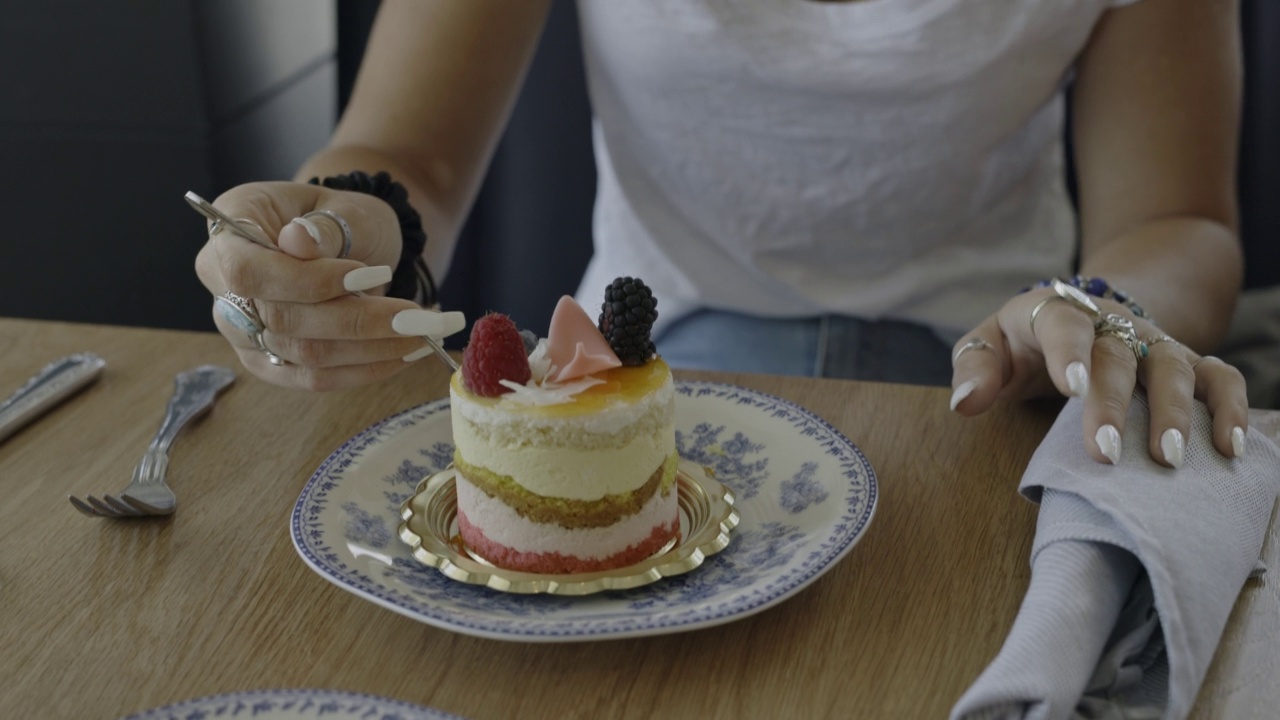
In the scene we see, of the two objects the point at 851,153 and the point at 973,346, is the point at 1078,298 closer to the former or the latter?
the point at 973,346

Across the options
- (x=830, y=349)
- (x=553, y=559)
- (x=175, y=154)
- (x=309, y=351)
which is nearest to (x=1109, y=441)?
(x=553, y=559)

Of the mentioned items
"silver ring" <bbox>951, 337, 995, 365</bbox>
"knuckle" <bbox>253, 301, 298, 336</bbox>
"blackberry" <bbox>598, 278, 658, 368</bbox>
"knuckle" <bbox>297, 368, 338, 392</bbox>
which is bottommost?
"knuckle" <bbox>297, 368, 338, 392</bbox>

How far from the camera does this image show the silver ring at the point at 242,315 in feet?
2.84

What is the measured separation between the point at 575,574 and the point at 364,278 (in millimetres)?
278

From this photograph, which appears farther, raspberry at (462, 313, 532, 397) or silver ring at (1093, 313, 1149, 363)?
silver ring at (1093, 313, 1149, 363)

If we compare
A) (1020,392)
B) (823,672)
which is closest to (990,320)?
(1020,392)

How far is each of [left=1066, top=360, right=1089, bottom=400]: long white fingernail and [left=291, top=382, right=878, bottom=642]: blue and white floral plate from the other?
149 mm

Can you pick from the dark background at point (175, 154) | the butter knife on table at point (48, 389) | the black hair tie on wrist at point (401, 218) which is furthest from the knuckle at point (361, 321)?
the dark background at point (175, 154)

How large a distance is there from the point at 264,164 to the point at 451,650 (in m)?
Answer: 1.58

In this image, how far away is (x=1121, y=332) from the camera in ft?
2.76

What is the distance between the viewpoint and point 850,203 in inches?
55.4

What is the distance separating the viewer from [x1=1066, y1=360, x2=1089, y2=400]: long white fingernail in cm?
77

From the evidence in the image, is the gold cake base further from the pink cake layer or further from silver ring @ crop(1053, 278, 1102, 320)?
silver ring @ crop(1053, 278, 1102, 320)

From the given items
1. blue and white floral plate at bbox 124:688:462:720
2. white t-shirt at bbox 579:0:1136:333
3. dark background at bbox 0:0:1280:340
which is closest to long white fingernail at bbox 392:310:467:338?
blue and white floral plate at bbox 124:688:462:720
